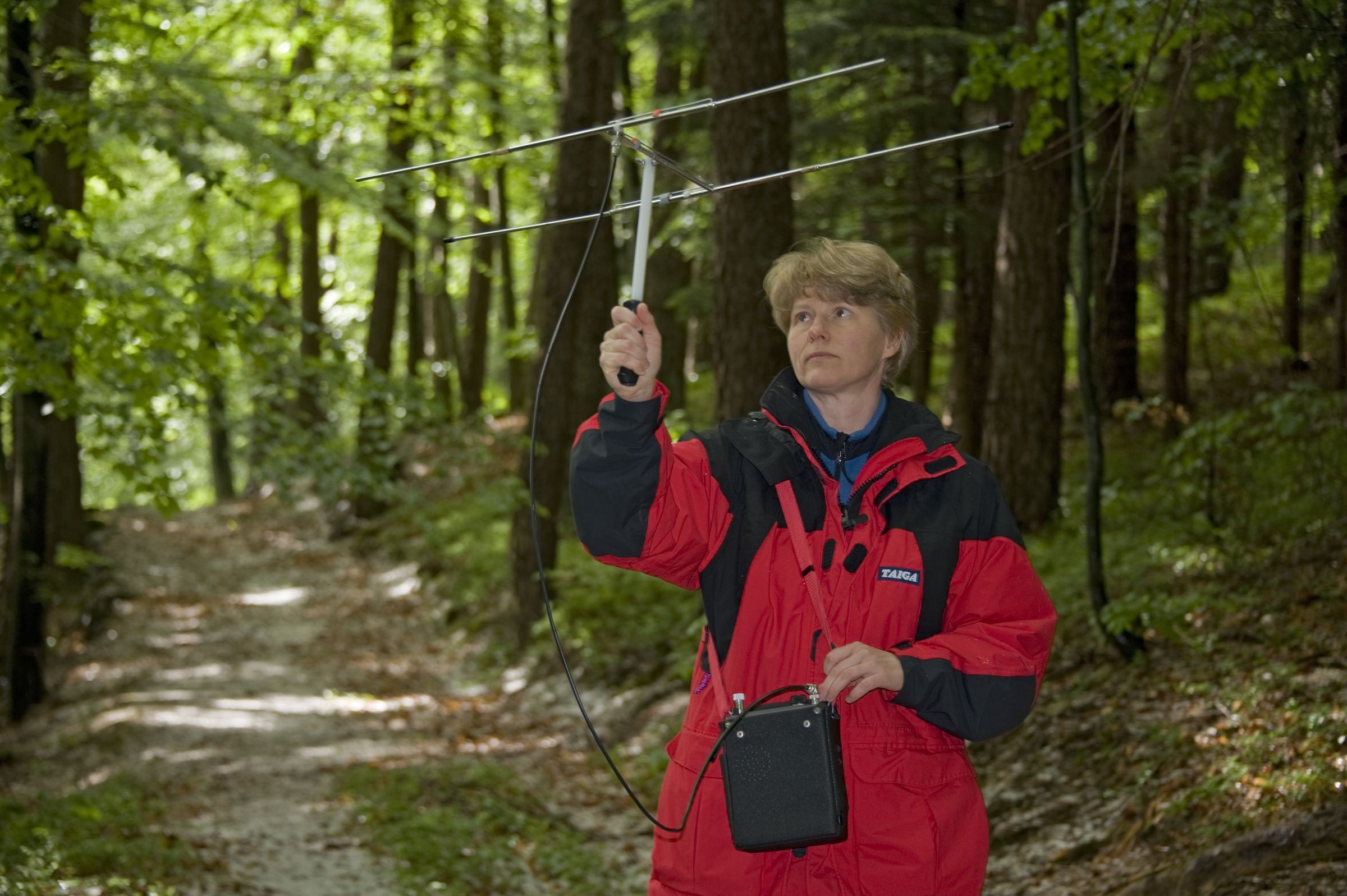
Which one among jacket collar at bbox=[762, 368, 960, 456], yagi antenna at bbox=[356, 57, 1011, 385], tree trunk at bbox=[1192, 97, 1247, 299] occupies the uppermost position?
tree trunk at bbox=[1192, 97, 1247, 299]

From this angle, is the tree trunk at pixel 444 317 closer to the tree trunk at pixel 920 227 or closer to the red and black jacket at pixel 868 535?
the tree trunk at pixel 920 227

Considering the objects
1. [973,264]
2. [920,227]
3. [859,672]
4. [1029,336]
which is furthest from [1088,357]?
[973,264]

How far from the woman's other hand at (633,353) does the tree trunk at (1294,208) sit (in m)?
4.80

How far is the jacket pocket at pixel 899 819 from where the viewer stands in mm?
2406

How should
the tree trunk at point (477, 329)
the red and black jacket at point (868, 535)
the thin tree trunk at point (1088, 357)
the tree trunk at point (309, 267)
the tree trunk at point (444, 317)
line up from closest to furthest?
the red and black jacket at point (868, 535) → the thin tree trunk at point (1088, 357) → the tree trunk at point (309, 267) → the tree trunk at point (444, 317) → the tree trunk at point (477, 329)

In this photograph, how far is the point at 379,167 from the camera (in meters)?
14.0

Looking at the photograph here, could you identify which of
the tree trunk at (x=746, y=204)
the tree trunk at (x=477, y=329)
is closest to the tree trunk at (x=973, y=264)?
the tree trunk at (x=746, y=204)

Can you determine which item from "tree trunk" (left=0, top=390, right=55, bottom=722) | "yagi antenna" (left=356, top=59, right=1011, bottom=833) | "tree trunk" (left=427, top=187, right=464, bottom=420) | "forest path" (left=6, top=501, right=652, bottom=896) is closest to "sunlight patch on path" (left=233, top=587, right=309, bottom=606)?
"forest path" (left=6, top=501, right=652, bottom=896)

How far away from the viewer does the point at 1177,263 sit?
11.0 meters

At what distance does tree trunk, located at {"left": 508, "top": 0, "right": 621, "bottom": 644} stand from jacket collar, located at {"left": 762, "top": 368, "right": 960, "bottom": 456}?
7854 millimetres

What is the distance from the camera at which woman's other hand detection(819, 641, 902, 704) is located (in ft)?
7.61

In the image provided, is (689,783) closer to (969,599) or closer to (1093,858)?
(969,599)

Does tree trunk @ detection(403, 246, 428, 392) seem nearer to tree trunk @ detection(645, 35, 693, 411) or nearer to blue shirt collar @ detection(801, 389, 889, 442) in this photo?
tree trunk @ detection(645, 35, 693, 411)

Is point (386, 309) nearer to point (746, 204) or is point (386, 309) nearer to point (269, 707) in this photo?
point (269, 707)
